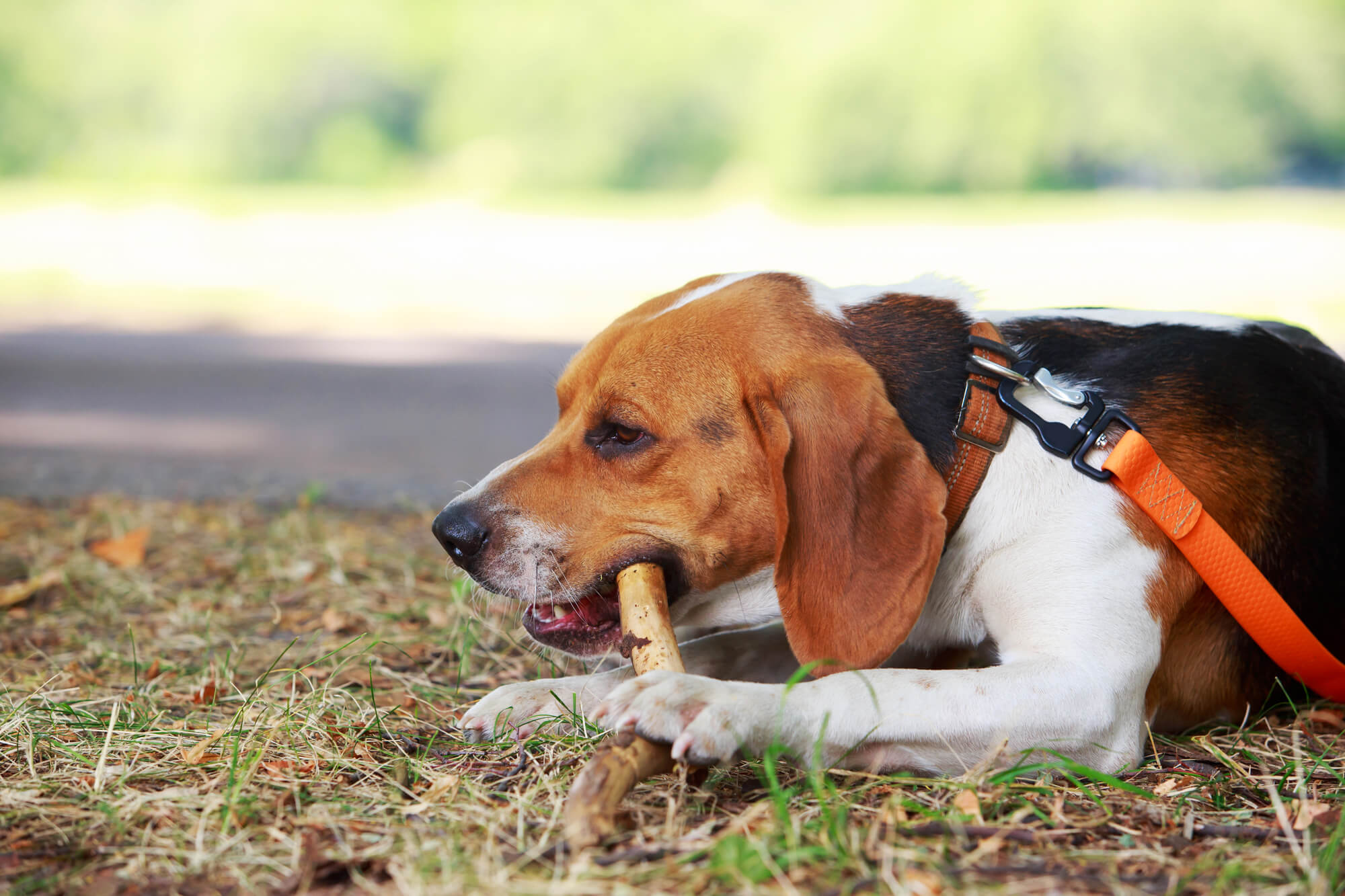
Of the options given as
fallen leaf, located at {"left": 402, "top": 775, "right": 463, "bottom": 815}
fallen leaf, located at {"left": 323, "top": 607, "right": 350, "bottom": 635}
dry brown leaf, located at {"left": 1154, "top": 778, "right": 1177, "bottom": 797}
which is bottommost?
fallen leaf, located at {"left": 323, "top": 607, "right": 350, "bottom": 635}

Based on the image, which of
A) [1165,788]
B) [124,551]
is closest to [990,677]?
[1165,788]

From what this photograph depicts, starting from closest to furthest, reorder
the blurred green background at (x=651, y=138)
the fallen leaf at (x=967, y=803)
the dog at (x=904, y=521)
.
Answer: the fallen leaf at (x=967, y=803)
the dog at (x=904, y=521)
the blurred green background at (x=651, y=138)

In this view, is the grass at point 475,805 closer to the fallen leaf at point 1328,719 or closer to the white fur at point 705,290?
the fallen leaf at point 1328,719

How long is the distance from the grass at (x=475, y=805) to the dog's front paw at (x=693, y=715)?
99 mm

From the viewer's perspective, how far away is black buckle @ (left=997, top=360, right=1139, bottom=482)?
3.16 m

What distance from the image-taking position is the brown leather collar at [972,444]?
3207 millimetres

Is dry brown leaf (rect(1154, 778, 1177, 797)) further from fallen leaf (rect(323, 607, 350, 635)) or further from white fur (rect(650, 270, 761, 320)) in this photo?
fallen leaf (rect(323, 607, 350, 635))

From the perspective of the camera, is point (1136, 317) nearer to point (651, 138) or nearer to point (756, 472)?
point (756, 472)

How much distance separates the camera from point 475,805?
279cm

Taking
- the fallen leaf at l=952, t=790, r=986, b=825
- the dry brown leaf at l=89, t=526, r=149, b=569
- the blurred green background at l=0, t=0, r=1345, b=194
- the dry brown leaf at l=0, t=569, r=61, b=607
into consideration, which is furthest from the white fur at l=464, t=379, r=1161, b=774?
the blurred green background at l=0, t=0, r=1345, b=194

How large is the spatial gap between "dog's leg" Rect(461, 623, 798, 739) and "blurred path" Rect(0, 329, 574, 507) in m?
2.73

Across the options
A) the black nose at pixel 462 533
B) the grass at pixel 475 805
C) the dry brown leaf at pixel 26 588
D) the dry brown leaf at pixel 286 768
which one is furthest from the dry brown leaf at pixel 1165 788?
the dry brown leaf at pixel 26 588

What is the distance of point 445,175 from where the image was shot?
35094 millimetres

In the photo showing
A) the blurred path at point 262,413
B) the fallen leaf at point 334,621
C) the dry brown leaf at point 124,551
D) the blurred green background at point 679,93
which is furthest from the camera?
the blurred green background at point 679,93
